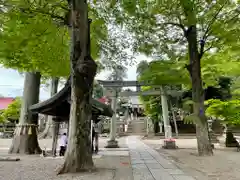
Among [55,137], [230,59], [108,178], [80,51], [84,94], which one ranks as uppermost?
[230,59]

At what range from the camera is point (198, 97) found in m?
11.0

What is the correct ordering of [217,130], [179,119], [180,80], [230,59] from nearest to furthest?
[230,59]
[180,80]
[217,130]
[179,119]

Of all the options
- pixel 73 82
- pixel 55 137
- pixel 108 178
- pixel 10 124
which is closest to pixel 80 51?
pixel 73 82

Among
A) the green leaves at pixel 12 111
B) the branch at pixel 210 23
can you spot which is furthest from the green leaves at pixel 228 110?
the green leaves at pixel 12 111

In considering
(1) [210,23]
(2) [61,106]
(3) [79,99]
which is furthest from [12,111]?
(1) [210,23]

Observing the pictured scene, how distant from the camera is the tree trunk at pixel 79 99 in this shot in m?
6.54

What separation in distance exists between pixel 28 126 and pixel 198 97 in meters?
8.85

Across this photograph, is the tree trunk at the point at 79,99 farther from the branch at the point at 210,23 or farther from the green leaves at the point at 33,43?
the branch at the point at 210,23

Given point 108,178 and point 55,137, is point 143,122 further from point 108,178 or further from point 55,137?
point 108,178

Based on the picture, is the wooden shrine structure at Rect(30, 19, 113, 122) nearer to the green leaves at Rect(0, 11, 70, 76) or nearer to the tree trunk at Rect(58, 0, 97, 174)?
the green leaves at Rect(0, 11, 70, 76)

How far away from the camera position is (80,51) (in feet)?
22.7

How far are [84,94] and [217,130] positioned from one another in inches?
854

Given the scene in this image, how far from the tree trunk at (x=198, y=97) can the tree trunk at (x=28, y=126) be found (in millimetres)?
8201

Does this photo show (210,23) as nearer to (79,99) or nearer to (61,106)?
(79,99)
